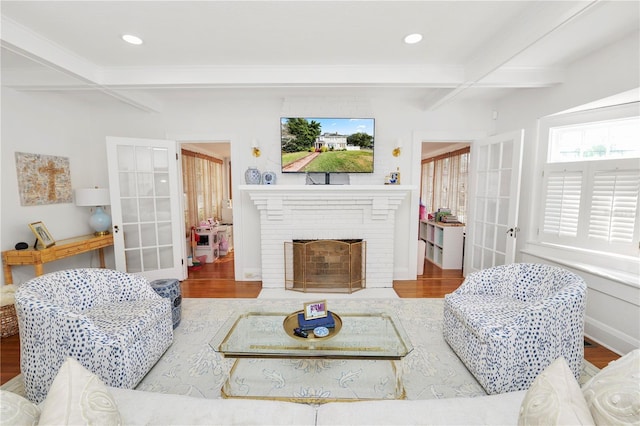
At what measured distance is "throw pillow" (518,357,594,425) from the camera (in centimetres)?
81

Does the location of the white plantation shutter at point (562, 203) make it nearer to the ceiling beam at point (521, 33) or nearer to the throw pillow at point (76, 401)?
the ceiling beam at point (521, 33)

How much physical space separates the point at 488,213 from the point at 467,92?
152 cm

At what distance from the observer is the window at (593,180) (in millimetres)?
2324

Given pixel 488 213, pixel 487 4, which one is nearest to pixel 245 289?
pixel 488 213

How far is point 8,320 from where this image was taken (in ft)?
7.91

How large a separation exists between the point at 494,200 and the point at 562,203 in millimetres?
674

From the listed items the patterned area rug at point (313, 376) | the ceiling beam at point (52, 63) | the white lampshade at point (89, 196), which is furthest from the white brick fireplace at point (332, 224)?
the ceiling beam at point (52, 63)

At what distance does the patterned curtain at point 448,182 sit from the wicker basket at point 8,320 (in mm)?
5715

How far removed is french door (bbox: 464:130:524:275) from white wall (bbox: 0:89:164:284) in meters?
4.33

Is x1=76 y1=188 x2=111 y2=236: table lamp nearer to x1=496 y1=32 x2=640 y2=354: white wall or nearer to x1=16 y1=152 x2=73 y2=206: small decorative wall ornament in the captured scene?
x1=16 y1=152 x2=73 y2=206: small decorative wall ornament

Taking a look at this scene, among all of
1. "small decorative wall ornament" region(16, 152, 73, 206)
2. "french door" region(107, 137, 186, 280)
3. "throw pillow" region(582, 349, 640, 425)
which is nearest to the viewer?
"throw pillow" region(582, 349, 640, 425)

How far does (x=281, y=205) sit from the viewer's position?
3445 mm

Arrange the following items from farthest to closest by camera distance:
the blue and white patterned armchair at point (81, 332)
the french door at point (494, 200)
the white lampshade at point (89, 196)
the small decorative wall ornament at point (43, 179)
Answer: the white lampshade at point (89, 196) < the french door at point (494, 200) < the small decorative wall ornament at point (43, 179) < the blue and white patterned armchair at point (81, 332)

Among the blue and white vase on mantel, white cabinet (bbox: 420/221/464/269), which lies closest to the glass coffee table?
the blue and white vase on mantel
